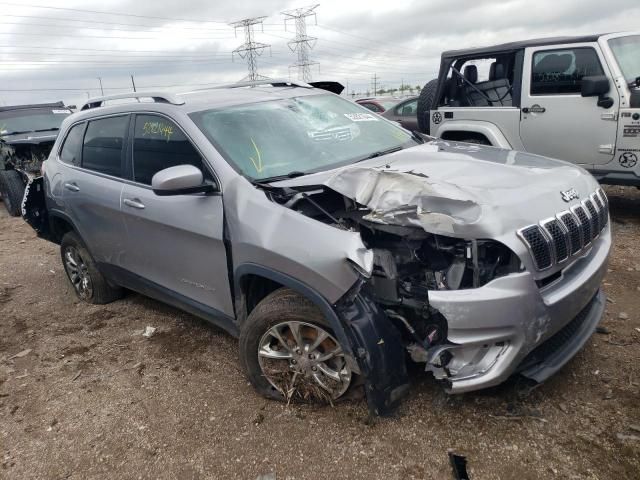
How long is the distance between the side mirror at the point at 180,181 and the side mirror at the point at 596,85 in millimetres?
4558

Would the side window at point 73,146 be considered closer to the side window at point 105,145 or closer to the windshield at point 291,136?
the side window at point 105,145

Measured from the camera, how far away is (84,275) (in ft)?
15.4

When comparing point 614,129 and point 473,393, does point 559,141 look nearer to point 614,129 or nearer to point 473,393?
point 614,129

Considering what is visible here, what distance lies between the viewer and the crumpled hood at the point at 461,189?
232 centimetres

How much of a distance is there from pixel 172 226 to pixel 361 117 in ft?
5.31

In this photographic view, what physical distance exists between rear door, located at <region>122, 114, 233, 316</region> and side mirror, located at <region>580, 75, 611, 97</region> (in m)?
4.48

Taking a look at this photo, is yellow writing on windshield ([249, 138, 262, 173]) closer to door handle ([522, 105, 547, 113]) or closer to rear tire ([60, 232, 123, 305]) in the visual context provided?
rear tire ([60, 232, 123, 305])

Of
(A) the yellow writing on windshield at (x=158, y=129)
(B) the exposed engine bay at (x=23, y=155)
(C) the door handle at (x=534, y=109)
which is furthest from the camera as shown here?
(B) the exposed engine bay at (x=23, y=155)

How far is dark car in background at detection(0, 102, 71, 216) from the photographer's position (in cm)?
914

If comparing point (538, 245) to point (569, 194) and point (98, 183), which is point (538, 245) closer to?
point (569, 194)

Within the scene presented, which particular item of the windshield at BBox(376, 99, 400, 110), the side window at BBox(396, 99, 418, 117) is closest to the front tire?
the side window at BBox(396, 99, 418, 117)

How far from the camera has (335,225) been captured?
2660mm

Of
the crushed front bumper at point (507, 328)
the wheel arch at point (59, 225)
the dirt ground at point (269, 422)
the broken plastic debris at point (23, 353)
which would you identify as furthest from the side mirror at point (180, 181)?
the broken plastic debris at point (23, 353)

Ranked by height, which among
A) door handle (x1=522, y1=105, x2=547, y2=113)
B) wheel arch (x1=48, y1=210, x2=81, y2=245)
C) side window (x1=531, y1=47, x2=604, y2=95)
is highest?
side window (x1=531, y1=47, x2=604, y2=95)
